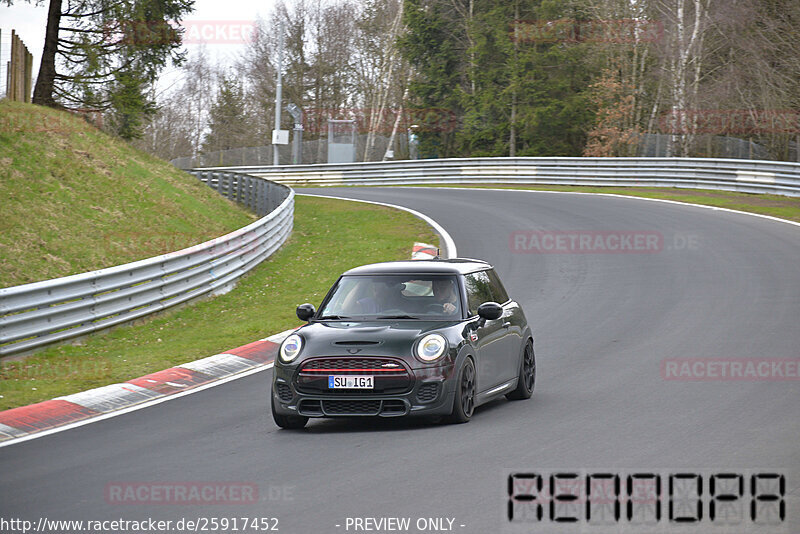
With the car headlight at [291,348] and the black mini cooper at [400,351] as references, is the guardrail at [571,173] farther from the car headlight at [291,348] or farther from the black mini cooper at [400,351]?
the car headlight at [291,348]

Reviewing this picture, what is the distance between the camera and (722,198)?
32219 mm

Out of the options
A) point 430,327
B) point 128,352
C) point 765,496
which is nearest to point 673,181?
point 128,352

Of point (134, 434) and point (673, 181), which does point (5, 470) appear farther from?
point (673, 181)

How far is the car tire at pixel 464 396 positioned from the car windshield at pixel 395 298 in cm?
67

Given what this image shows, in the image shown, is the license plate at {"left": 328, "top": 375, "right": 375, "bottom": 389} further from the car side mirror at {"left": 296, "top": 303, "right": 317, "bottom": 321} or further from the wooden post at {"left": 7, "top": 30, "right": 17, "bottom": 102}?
the wooden post at {"left": 7, "top": 30, "right": 17, "bottom": 102}

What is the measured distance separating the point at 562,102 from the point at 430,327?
46611mm

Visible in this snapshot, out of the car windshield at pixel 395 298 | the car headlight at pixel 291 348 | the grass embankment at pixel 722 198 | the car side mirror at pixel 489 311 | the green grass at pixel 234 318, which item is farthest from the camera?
the grass embankment at pixel 722 198

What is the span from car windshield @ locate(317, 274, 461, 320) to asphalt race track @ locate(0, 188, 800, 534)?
1056mm

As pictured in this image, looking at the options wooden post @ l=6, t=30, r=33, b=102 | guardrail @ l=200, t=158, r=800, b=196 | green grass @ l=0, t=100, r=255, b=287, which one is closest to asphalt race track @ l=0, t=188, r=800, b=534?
green grass @ l=0, t=100, r=255, b=287

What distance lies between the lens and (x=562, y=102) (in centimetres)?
5450

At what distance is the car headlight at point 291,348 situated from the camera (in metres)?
9.39

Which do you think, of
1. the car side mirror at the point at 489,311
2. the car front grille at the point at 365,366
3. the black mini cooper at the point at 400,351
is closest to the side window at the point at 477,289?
the black mini cooper at the point at 400,351

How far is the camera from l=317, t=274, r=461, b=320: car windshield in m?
10.1

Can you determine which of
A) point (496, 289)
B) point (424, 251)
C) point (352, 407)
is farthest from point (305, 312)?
point (424, 251)
